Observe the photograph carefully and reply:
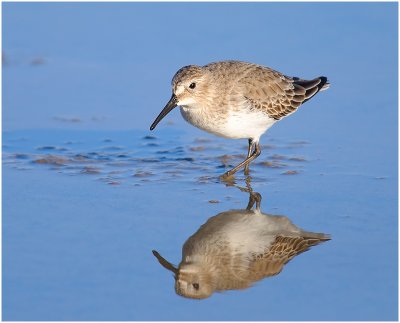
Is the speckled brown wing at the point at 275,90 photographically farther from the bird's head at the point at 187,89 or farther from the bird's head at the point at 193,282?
the bird's head at the point at 193,282

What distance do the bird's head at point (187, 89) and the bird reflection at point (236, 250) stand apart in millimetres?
1422

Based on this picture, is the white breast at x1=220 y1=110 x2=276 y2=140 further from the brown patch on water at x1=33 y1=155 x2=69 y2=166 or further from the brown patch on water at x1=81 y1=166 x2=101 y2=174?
the brown patch on water at x1=33 y1=155 x2=69 y2=166

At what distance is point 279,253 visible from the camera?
283 inches

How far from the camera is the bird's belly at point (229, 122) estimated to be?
9.00 m

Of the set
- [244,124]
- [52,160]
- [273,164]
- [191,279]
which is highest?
[244,124]

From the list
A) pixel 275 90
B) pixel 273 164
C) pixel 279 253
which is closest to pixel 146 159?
pixel 273 164

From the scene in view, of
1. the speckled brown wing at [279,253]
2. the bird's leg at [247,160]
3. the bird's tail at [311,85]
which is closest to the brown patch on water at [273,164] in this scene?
the bird's leg at [247,160]

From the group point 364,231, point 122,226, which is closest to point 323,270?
point 364,231

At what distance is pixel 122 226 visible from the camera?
7.62 metres

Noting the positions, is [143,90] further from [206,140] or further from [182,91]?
[182,91]

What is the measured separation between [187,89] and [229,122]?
524 mm

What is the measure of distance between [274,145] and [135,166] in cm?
159

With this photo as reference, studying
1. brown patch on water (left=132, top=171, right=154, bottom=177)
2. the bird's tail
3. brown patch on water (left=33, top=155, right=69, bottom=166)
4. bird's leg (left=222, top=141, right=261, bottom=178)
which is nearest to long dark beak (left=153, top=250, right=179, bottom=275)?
brown patch on water (left=132, top=171, right=154, bottom=177)

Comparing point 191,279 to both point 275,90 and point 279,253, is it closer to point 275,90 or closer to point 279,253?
point 279,253
